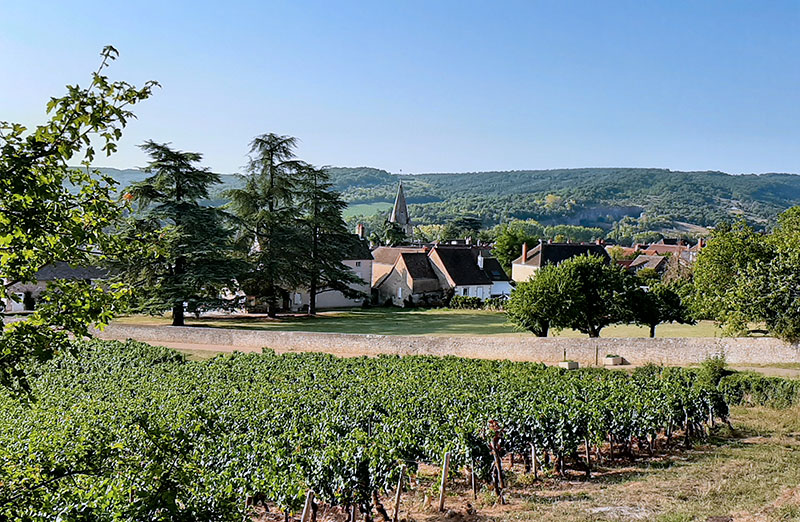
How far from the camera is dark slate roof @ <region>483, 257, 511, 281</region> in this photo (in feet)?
208

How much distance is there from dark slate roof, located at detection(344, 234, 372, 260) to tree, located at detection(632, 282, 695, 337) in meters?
23.1

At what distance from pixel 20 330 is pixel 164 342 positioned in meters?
31.3

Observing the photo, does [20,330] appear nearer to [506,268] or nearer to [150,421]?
[150,421]

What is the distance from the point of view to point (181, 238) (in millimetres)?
37062

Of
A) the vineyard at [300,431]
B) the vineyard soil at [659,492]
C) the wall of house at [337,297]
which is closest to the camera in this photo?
the vineyard at [300,431]

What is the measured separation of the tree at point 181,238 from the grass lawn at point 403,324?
356cm

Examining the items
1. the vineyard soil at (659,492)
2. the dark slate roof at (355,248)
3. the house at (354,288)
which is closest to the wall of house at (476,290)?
the house at (354,288)

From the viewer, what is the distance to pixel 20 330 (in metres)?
5.21

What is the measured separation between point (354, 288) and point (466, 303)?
10.8 m

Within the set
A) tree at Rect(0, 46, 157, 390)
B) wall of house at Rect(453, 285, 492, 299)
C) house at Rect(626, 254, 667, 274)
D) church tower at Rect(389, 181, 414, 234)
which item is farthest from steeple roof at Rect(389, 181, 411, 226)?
tree at Rect(0, 46, 157, 390)

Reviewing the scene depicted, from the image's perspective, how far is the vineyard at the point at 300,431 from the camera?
279 inches

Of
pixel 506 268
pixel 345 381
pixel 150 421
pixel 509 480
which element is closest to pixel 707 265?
pixel 345 381

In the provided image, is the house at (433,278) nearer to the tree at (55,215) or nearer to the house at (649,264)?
the house at (649,264)

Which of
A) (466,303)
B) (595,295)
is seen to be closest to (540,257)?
(466,303)
